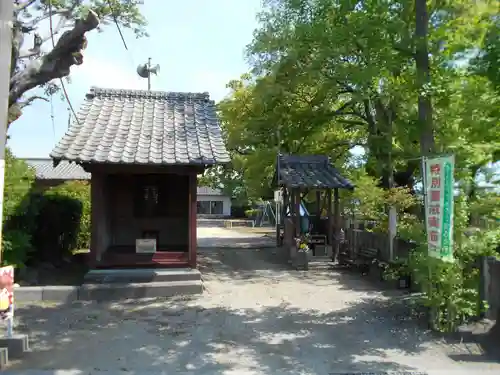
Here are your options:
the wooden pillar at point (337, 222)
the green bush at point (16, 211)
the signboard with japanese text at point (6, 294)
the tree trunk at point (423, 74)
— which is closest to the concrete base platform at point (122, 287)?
the green bush at point (16, 211)

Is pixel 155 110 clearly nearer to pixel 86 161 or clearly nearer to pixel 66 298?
pixel 86 161

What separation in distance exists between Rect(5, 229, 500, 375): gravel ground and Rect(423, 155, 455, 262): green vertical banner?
1.38 m

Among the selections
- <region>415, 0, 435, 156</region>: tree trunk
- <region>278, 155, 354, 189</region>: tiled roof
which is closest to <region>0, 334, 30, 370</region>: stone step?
<region>415, 0, 435, 156</region>: tree trunk

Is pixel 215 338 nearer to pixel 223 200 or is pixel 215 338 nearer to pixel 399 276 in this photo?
pixel 399 276

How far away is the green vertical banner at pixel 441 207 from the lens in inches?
244

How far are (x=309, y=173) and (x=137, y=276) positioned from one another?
663 cm

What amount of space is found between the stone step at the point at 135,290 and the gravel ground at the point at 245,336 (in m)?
0.33

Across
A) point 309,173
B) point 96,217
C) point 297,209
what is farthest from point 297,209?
point 96,217

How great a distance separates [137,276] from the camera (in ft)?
32.1

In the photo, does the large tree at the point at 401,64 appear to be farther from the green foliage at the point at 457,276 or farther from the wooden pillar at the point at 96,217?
the wooden pillar at the point at 96,217

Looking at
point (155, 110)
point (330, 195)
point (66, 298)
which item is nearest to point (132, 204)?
point (155, 110)

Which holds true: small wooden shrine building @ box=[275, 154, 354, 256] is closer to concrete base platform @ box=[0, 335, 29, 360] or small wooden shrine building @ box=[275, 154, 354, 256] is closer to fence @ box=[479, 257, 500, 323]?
fence @ box=[479, 257, 500, 323]

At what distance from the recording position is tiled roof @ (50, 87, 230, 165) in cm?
945

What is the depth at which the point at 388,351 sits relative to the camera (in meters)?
6.10
